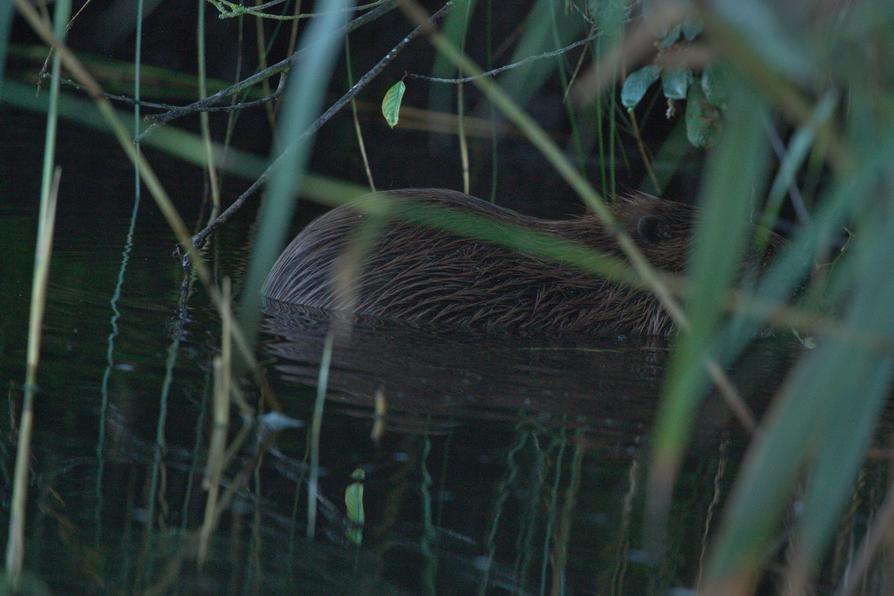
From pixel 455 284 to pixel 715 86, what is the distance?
1.32m

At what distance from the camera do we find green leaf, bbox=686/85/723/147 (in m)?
3.57

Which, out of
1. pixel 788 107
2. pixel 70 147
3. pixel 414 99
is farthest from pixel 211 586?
pixel 414 99

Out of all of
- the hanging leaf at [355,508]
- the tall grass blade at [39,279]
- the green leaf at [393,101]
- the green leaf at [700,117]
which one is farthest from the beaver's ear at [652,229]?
the tall grass blade at [39,279]

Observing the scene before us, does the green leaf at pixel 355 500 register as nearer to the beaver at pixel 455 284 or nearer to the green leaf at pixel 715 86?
the green leaf at pixel 715 86

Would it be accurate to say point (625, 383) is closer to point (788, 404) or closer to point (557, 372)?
point (557, 372)

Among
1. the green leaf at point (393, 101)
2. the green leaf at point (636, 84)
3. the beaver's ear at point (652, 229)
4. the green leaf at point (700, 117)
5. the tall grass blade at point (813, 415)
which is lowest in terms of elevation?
the tall grass blade at point (813, 415)

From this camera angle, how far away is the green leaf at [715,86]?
3.35 metres

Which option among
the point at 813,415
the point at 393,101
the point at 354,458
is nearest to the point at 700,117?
the point at 393,101

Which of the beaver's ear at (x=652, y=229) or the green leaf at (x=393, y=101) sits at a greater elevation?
the green leaf at (x=393, y=101)

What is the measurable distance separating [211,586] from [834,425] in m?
1.13

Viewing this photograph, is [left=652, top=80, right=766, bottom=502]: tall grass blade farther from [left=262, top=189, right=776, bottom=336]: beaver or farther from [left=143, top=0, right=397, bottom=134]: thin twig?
[left=262, top=189, right=776, bottom=336]: beaver

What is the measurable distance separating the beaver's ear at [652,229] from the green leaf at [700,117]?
3.52 ft

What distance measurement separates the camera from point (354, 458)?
267 cm

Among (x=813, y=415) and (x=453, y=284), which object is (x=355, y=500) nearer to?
(x=813, y=415)
